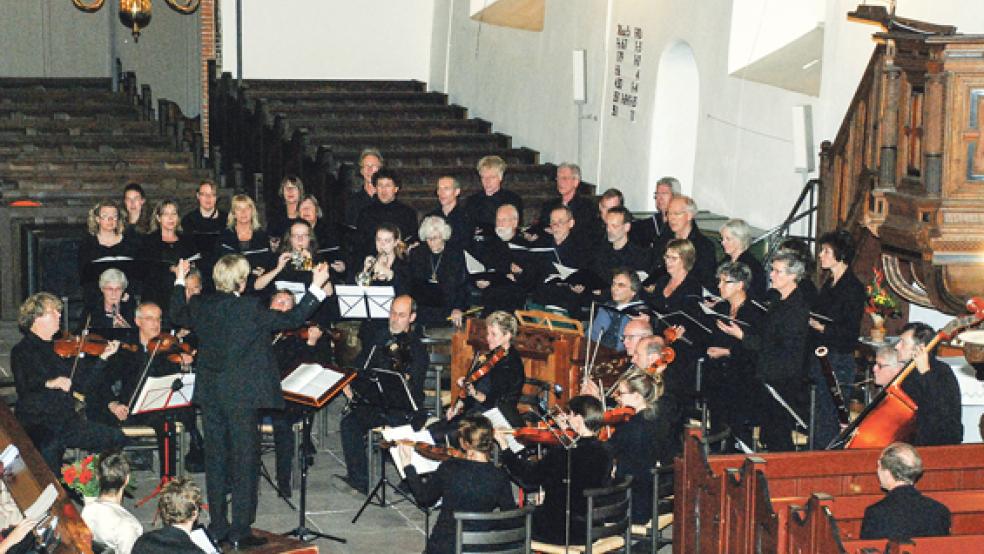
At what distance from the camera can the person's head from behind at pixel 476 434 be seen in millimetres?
7496

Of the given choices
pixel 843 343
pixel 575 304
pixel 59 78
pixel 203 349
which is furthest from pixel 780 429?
pixel 59 78

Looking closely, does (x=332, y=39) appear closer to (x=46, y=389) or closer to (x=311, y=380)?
(x=46, y=389)

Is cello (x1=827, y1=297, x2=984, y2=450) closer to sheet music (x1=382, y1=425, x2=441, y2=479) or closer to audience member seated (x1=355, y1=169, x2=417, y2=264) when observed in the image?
sheet music (x1=382, y1=425, x2=441, y2=479)

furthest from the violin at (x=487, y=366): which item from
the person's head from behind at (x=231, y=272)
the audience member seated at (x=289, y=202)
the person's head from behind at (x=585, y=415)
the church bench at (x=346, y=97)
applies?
the church bench at (x=346, y=97)

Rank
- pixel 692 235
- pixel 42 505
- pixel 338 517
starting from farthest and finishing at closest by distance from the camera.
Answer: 1. pixel 692 235
2. pixel 338 517
3. pixel 42 505

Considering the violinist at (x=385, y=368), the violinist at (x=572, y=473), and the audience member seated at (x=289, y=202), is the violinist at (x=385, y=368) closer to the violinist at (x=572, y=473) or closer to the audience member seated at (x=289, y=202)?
the violinist at (x=572, y=473)

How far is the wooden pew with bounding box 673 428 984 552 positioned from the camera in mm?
7457

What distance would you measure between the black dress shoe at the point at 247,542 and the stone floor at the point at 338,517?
44 centimetres

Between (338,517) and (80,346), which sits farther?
(338,517)

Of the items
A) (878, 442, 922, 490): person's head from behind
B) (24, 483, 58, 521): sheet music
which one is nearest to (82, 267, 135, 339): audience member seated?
(24, 483, 58, 521): sheet music

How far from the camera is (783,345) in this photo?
30.1 feet

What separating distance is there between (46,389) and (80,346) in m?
0.38

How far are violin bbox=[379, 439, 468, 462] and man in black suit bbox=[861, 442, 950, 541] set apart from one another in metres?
1.98

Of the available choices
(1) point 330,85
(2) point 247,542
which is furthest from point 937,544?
(1) point 330,85
